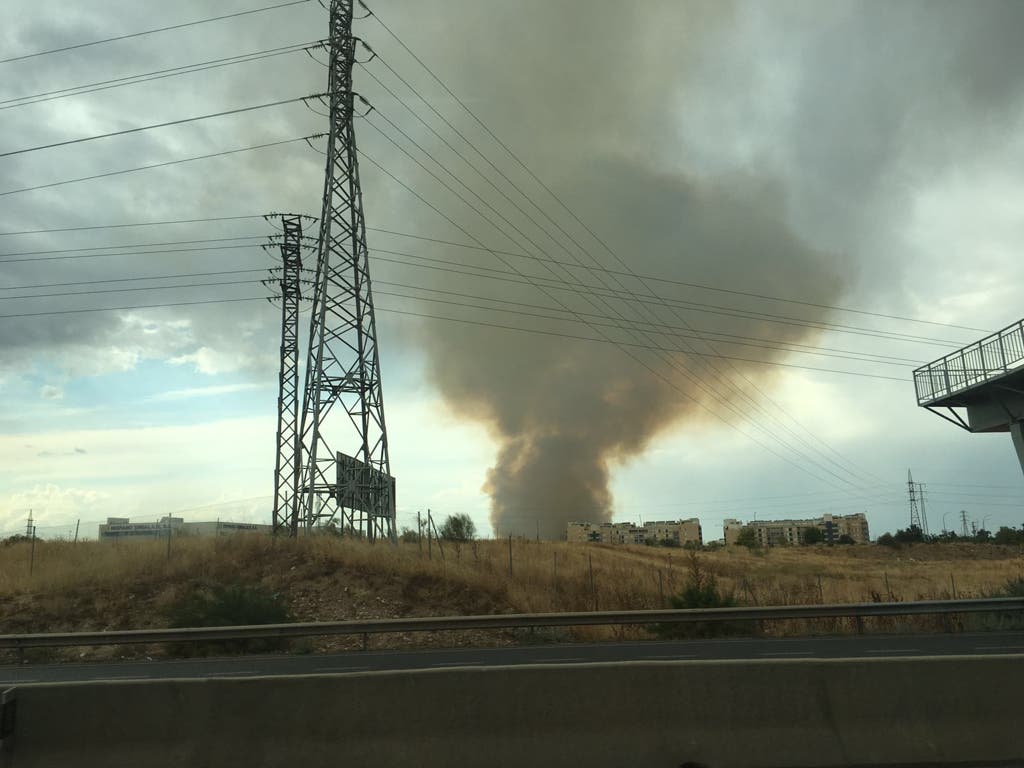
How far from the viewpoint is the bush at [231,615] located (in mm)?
18625

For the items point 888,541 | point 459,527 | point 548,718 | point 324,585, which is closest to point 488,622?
point 324,585

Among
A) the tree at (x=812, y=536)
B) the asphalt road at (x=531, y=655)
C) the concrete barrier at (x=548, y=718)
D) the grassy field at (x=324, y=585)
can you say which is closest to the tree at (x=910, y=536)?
the tree at (x=812, y=536)

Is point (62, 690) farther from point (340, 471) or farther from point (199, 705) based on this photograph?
point (340, 471)

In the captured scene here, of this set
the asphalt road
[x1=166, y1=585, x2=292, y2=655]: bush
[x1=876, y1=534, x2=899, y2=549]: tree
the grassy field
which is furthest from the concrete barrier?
[x1=876, y1=534, x2=899, y2=549]: tree

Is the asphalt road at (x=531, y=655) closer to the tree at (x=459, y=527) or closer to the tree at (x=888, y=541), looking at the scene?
the tree at (x=459, y=527)

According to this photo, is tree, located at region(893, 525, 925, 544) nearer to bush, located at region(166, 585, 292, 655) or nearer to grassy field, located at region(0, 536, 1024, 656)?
grassy field, located at region(0, 536, 1024, 656)

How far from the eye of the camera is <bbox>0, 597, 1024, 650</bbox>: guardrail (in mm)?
16906

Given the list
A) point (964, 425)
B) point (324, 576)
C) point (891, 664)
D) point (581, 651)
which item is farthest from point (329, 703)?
point (964, 425)

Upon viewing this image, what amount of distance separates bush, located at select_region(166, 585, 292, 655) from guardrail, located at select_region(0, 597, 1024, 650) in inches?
36.2

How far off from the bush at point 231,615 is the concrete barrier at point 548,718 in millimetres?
13161

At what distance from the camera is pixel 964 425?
3134cm

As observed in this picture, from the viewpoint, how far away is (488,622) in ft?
55.3

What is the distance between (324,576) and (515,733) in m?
19.1

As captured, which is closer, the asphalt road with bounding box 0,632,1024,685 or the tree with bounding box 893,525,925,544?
the asphalt road with bounding box 0,632,1024,685
